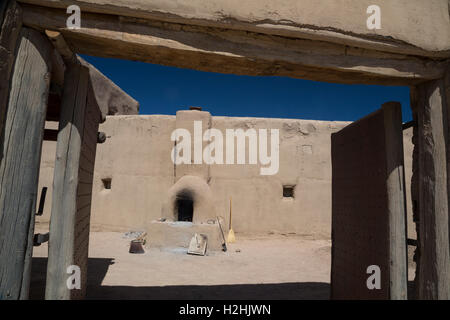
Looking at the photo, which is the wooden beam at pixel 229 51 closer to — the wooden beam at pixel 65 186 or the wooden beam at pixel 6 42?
the wooden beam at pixel 6 42

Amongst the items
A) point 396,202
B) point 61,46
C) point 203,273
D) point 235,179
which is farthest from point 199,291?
point 235,179

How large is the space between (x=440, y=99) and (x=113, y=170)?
10325mm

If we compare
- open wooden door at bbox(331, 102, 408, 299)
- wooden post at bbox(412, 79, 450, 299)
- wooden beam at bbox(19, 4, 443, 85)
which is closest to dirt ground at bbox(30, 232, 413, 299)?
open wooden door at bbox(331, 102, 408, 299)

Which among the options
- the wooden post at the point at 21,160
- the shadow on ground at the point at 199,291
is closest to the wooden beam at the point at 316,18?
the wooden post at the point at 21,160

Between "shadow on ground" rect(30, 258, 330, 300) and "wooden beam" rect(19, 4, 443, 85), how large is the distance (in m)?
3.32

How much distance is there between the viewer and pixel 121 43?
211cm

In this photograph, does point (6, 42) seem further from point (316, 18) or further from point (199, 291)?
point (199, 291)

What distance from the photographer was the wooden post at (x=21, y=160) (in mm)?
1819

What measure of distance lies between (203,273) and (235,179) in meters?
4.88

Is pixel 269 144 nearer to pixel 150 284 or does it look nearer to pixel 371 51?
pixel 150 284

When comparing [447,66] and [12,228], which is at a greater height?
[447,66]

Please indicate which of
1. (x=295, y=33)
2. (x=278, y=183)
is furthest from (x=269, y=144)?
(x=295, y=33)

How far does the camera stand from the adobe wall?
1035 cm

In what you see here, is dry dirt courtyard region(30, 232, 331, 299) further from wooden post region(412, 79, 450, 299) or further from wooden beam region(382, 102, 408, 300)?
wooden post region(412, 79, 450, 299)
